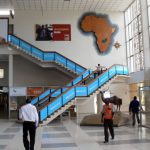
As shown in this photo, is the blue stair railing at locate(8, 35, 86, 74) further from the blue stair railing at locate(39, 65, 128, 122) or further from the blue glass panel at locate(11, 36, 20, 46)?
the blue stair railing at locate(39, 65, 128, 122)

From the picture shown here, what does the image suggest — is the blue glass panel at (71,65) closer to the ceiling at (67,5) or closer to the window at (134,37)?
the ceiling at (67,5)

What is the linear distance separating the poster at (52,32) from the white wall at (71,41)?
301 millimetres

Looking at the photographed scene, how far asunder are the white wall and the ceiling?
0.71 meters

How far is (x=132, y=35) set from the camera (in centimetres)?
2830

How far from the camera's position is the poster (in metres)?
28.7

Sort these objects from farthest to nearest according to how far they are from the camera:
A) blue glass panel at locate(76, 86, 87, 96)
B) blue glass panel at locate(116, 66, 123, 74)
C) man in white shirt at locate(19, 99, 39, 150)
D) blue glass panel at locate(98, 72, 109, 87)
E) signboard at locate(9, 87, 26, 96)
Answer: signboard at locate(9, 87, 26, 96)
blue glass panel at locate(116, 66, 123, 74)
blue glass panel at locate(98, 72, 109, 87)
blue glass panel at locate(76, 86, 87, 96)
man in white shirt at locate(19, 99, 39, 150)

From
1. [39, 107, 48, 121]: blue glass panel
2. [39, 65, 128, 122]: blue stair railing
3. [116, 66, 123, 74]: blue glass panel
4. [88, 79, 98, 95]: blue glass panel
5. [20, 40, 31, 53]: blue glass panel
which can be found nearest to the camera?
[39, 107, 48, 121]: blue glass panel

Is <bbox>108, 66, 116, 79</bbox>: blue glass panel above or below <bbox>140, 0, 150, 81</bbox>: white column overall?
below

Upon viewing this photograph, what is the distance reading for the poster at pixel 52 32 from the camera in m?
28.7

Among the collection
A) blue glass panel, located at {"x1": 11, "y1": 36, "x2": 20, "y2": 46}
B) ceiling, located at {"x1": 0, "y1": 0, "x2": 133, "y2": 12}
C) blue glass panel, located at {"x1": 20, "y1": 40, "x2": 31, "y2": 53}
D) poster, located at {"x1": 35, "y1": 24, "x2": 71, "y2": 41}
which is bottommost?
blue glass panel, located at {"x1": 20, "y1": 40, "x2": 31, "y2": 53}

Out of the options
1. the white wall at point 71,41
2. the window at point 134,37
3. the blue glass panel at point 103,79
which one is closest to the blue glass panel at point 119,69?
the blue glass panel at point 103,79

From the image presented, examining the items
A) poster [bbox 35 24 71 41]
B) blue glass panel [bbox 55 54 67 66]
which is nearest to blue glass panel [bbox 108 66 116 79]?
blue glass panel [bbox 55 54 67 66]

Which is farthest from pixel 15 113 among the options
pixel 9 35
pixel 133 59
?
pixel 133 59

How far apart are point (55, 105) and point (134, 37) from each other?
41.1 ft
